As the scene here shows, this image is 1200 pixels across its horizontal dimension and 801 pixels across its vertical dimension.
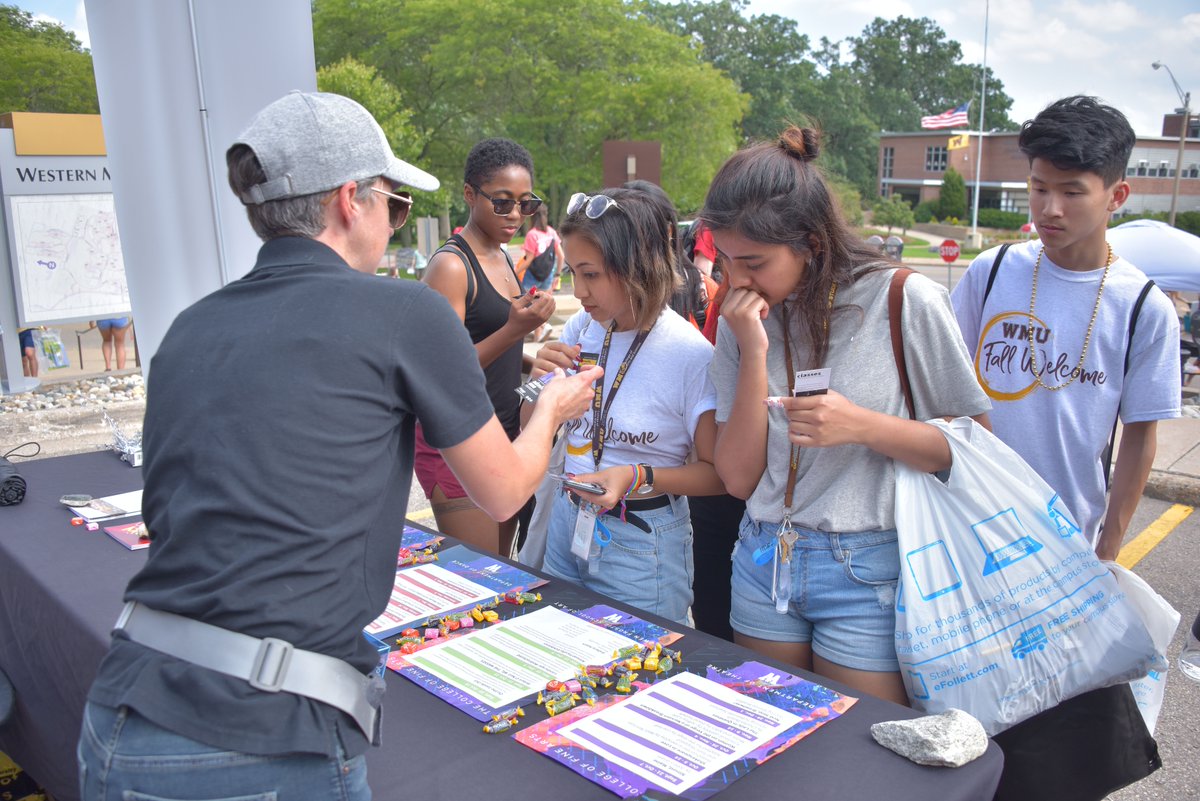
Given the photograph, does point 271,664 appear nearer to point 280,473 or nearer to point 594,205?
point 280,473

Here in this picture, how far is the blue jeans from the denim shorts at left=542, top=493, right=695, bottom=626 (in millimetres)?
1154

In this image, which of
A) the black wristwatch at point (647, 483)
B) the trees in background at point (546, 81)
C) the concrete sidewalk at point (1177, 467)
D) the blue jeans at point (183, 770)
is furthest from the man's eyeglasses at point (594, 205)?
the trees in background at point (546, 81)

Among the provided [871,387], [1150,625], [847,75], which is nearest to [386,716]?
[871,387]

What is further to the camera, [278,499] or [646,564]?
[646,564]

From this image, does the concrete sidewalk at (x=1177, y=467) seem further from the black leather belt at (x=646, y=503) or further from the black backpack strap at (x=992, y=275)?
the black leather belt at (x=646, y=503)

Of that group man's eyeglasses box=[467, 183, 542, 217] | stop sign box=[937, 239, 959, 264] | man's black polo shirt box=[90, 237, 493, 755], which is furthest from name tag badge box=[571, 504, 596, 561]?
stop sign box=[937, 239, 959, 264]

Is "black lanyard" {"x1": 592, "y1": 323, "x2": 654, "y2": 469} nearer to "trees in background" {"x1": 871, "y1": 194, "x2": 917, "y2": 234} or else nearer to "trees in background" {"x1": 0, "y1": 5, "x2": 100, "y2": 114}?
"trees in background" {"x1": 0, "y1": 5, "x2": 100, "y2": 114}

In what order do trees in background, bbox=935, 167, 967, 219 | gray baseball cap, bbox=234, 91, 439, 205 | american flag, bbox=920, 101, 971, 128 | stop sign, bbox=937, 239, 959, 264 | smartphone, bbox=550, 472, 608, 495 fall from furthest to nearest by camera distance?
trees in background, bbox=935, 167, 967, 219 → american flag, bbox=920, 101, 971, 128 → stop sign, bbox=937, 239, 959, 264 → smartphone, bbox=550, 472, 608, 495 → gray baseball cap, bbox=234, 91, 439, 205

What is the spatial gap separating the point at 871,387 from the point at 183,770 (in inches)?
56.6

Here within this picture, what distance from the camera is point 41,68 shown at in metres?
11.6

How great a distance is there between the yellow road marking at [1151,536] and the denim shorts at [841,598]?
3.48 meters

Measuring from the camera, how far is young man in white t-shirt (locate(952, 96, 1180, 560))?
7.16ft

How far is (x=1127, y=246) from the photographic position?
346cm

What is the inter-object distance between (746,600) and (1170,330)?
126cm
